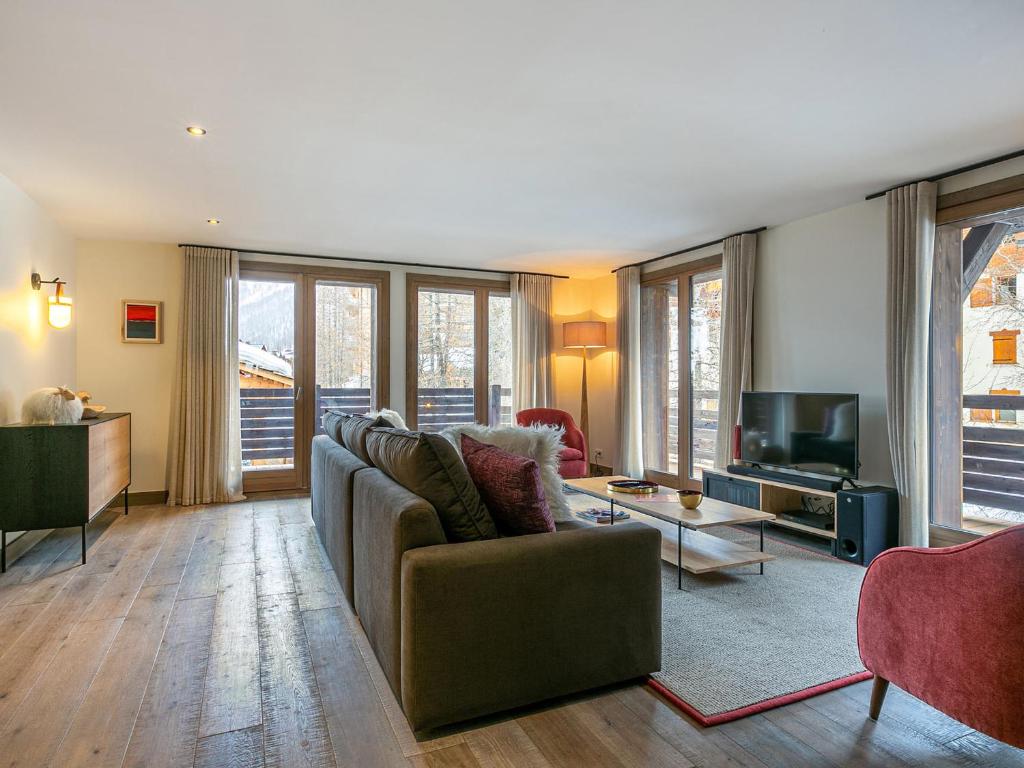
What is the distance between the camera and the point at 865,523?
365 cm

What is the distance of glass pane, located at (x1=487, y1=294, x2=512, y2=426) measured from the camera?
6.73m

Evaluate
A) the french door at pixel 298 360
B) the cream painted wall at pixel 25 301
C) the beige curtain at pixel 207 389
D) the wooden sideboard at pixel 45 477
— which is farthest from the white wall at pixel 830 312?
the cream painted wall at pixel 25 301

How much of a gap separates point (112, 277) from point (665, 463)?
18.4ft

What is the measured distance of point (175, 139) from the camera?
3.11 m

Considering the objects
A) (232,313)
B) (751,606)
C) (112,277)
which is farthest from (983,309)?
(112,277)

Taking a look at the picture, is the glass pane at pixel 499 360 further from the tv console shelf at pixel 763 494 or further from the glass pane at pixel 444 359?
the tv console shelf at pixel 763 494

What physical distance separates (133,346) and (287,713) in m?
4.58

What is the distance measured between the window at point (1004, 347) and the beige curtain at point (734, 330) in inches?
67.7

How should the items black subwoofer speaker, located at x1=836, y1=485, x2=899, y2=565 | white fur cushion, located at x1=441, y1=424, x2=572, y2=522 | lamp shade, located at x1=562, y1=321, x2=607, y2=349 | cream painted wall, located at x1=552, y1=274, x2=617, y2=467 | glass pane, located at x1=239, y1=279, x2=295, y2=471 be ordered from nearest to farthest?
white fur cushion, located at x1=441, y1=424, x2=572, y2=522, black subwoofer speaker, located at x1=836, y1=485, x2=899, y2=565, glass pane, located at x1=239, y1=279, x2=295, y2=471, lamp shade, located at x1=562, y1=321, x2=607, y2=349, cream painted wall, located at x1=552, y1=274, x2=617, y2=467

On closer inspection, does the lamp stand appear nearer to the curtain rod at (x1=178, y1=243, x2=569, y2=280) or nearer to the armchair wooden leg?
the curtain rod at (x1=178, y1=243, x2=569, y2=280)

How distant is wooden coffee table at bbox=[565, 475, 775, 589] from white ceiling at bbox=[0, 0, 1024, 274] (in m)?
2.03

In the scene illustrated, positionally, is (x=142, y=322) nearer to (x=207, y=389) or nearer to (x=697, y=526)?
(x=207, y=389)

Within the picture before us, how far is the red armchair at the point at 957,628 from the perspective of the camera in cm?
153

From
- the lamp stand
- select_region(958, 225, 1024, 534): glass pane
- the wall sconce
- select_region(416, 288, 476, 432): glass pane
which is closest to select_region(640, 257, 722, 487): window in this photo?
the lamp stand
